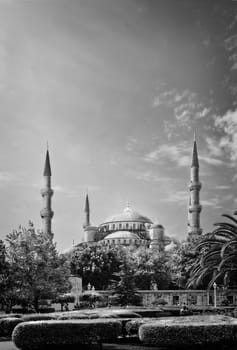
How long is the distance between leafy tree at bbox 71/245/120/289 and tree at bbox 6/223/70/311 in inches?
924

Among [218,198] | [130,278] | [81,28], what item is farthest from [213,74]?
[130,278]

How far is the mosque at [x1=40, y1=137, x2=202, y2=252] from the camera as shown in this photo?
6212cm

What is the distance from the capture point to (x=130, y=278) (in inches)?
1262

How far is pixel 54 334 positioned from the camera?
1087cm

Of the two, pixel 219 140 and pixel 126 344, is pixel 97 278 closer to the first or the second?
pixel 219 140

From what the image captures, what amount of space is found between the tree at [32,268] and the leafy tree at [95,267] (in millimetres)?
23472

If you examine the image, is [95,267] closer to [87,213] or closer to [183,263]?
[183,263]

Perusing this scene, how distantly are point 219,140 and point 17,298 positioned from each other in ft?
42.3

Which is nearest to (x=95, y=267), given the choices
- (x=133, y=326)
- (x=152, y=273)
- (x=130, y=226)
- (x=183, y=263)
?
(x=152, y=273)

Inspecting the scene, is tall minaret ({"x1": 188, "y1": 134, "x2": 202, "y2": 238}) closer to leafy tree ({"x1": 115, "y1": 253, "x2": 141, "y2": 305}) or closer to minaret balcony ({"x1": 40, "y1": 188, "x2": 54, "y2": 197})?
minaret balcony ({"x1": 40, "y1": 188, "x2": 54, "y2": 197})

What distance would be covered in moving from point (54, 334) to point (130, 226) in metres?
80.8

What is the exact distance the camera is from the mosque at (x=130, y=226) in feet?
Answer: 204

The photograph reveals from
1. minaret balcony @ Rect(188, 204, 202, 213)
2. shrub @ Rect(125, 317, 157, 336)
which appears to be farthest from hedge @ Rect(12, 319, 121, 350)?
minaret balcony @ Rect(188, 204, 202, 213)

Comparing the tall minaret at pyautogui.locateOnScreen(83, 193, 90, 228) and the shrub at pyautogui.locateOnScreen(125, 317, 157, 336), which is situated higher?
the tall minaret at pyautogui.locateOnScreen(83, 193, 90, 228)
